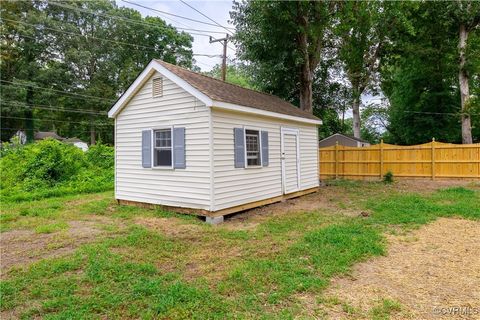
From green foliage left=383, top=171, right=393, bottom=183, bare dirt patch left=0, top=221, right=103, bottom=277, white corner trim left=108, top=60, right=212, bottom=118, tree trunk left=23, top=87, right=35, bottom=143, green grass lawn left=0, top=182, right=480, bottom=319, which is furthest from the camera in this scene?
tree trunk left=23, top=87, right=35, bottom=143

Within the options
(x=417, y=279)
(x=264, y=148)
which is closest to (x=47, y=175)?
(x=264, y=148)

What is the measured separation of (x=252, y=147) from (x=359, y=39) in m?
11.4

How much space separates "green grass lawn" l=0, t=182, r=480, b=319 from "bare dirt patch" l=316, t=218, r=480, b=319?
0.16 meters

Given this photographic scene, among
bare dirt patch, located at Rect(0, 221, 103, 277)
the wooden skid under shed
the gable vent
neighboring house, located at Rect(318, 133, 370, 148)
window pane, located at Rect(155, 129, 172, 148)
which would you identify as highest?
the gable vent

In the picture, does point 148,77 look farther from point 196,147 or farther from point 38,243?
point 38,243

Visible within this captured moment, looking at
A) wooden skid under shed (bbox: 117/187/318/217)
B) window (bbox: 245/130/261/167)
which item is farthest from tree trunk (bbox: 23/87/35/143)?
window (bbox: 245/130/261/167)

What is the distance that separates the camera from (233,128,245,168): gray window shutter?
711 cm

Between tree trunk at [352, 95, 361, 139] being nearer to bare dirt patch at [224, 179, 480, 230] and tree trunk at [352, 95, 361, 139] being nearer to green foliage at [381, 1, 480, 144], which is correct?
green foliage at [381, 1, 480, 144]

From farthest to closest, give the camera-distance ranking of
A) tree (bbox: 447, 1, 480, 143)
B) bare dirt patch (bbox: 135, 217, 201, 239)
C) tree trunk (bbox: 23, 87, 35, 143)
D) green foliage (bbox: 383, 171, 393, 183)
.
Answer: tree trunk (bbox: 23, 87, 35, 143), tree (bbox: 447, 1, 480, 143), green foliage (bbox: 383, 171, 393, 183), bare dirt patch (bbox: 135, 217, 201, 239)

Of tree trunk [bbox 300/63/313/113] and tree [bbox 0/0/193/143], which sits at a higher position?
tree [bbox 0/0/193/143]

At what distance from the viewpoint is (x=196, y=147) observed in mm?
6734

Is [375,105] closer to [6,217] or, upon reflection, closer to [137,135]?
[137,135]

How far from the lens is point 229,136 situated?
6.97 m

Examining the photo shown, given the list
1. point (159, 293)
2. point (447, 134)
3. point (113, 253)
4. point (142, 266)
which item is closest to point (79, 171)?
point (113, 253)
